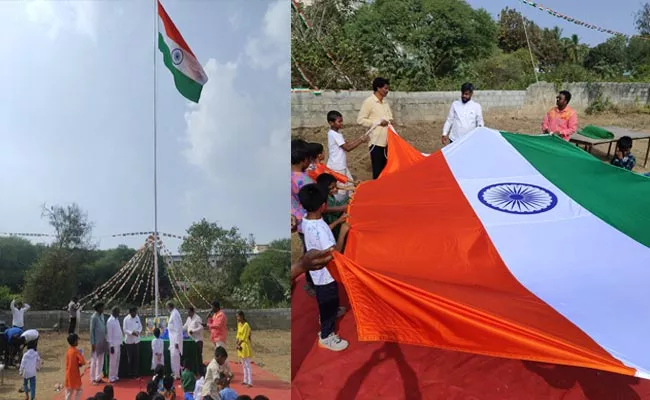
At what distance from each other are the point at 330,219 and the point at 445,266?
161 cm

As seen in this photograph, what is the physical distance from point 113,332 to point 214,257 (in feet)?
1.63

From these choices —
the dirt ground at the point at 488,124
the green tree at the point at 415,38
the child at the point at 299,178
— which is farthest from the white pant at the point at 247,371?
the green tree at the point at 415,38

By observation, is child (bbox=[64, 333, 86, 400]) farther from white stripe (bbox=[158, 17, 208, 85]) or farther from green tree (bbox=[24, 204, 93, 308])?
white stripe (bbox=[158, 17, 208, 85])

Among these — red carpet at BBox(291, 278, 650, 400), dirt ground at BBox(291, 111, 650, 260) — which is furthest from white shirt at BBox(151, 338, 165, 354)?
dirt ground at BBox(291, 111, 650, 260)

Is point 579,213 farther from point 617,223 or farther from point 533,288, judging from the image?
point 533,288

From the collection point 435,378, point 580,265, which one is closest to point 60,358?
point 435,378

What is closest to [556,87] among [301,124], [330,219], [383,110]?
[301,124]

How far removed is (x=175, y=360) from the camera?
2439 mm

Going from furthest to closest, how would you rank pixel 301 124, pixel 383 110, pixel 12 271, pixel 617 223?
pixel 301 124 < pixel 383 110 < pixel 617 223 < pixel 12 271

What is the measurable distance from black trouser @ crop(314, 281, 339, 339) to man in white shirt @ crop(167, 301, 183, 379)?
0.85 metres

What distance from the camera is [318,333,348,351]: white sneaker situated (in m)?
3.15

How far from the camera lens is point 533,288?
2.57 meters

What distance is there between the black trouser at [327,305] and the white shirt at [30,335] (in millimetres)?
1357

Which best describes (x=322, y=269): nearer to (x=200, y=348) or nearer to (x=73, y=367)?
(x=200, y=348)
